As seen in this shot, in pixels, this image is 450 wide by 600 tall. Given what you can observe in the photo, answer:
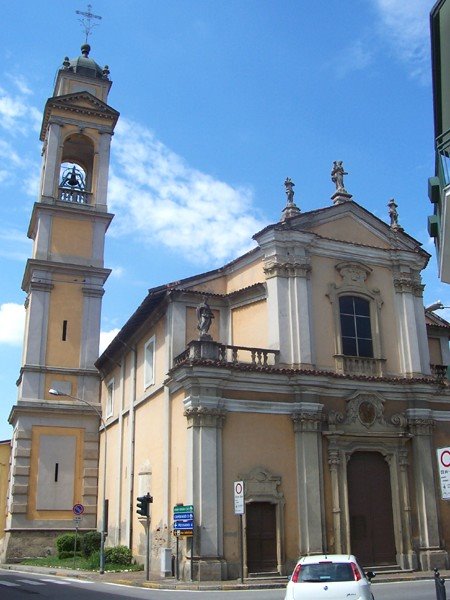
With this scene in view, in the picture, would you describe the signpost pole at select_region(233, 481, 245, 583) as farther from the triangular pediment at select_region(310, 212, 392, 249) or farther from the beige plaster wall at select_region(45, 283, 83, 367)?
the beige plaster wall at select_region(45, 283, 83, 367)

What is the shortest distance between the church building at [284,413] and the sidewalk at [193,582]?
0.74 m

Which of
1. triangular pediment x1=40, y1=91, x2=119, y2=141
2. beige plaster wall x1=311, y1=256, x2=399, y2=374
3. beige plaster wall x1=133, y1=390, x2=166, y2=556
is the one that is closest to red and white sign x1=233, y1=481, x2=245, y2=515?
beige plaster wall x1=133, y1=390, x2=166, y2=556

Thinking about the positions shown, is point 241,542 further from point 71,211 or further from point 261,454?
point 71,211

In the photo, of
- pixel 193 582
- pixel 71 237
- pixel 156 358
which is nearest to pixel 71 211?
pixel 71 237

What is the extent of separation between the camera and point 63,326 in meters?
36.2

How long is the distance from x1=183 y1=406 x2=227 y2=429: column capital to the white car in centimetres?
1086

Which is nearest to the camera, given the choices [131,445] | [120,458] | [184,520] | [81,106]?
[184,520]

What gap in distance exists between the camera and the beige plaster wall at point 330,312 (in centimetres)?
2566

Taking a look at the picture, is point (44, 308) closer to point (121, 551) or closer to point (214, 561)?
point (121, 551)

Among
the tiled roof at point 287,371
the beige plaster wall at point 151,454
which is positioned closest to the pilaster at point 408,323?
the tiled roof at point 287,371

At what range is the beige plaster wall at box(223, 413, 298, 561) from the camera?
73.8ft

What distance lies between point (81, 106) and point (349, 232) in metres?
19.5

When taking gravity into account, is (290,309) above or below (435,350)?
above

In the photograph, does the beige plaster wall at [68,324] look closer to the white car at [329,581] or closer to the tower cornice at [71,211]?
the tower cornice at [71,211]
